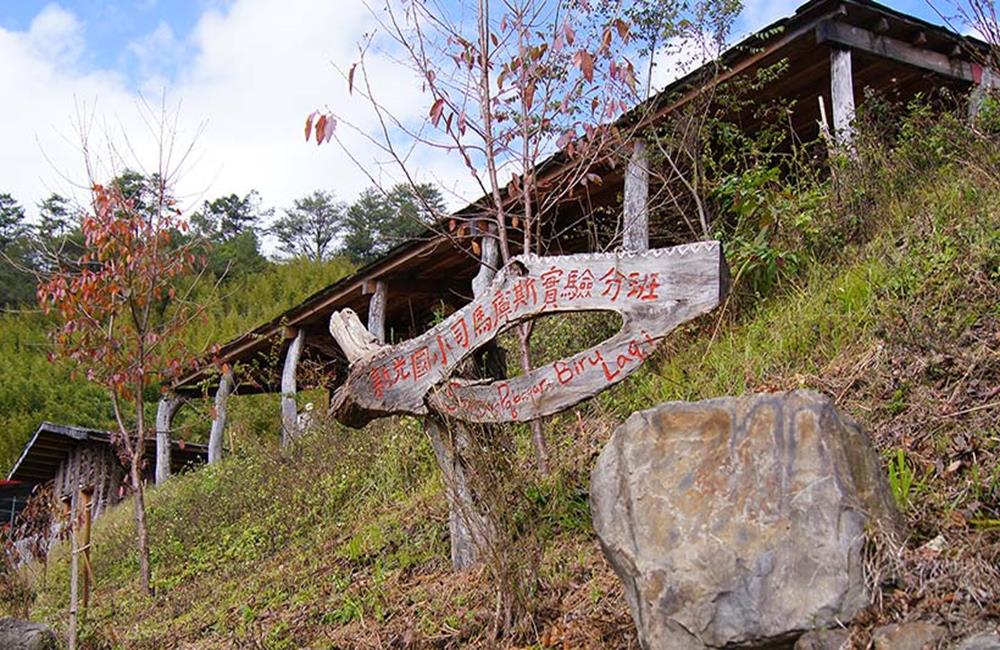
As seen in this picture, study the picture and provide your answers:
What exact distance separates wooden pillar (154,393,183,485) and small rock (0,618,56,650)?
958 centimetres

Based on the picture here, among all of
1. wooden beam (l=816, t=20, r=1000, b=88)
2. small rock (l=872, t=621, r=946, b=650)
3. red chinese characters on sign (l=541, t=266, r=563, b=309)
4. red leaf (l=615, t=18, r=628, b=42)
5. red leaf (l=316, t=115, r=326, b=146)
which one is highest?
wooden beam (l=816, t=20, r=1000, b=88)

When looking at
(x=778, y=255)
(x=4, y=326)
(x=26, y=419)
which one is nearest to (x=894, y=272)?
(x=778, y=255)

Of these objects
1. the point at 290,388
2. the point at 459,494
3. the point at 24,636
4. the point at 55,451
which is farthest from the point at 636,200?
the point at 55,451

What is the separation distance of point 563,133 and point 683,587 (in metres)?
3.40

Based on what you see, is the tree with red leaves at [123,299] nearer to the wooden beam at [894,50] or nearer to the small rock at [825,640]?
the wooden beam at [894,50]

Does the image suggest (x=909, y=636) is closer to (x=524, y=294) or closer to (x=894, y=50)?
(x=524, y=294)

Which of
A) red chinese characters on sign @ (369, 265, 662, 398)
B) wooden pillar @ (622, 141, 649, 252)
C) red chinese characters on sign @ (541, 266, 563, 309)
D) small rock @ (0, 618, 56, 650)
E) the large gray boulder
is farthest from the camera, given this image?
wooden pillar @ (622, 141, 649, 252)

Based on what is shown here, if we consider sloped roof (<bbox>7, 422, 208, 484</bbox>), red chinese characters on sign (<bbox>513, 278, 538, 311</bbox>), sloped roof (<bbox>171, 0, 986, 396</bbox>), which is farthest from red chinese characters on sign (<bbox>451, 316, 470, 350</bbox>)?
sloped roof (<bbox>7, 422, 208, 484</bbox>)

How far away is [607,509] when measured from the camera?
13.8 ft

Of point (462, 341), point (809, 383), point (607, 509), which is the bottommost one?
point (607, 509)

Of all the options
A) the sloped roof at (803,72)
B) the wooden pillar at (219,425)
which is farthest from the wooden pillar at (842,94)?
the wooden pillar at (219,425)

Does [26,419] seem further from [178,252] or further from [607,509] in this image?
[607,509]

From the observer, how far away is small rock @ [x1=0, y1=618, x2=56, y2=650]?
278 inches

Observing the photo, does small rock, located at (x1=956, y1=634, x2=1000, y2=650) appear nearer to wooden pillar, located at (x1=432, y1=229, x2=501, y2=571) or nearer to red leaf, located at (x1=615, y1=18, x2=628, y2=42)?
wooden pillar, located at (x1=432, y1=229, x2=501, y2=571)
